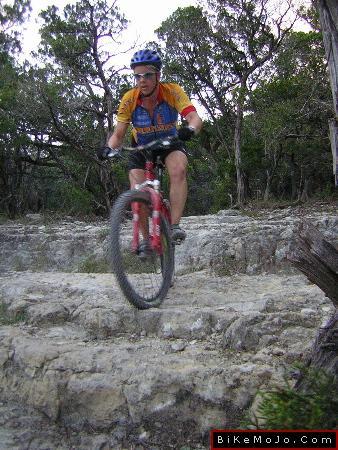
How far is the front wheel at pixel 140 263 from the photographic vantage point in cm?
293

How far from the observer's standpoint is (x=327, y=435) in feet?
5.35

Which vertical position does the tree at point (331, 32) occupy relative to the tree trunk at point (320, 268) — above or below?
above

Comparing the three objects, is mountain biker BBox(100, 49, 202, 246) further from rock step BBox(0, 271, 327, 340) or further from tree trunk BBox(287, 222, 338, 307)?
tree trunk BBox(287, 222, 338, 307)

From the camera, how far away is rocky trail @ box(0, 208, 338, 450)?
2.32 meters

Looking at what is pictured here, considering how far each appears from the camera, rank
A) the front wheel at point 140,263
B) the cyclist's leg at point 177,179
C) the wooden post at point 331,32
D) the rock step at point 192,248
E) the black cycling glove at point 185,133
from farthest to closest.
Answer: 1. the rock step at point 192,248
2. the cyclist's leg at point 177,179
3. the black cycling glove at point 185,133
4. the front wheel at point 140,263
5. the wooden post at point 331,32

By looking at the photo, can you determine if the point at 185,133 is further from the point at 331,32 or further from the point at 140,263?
the point at 331,32

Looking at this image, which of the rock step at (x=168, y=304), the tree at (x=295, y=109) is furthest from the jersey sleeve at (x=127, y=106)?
the tree at (x=295, y=109)

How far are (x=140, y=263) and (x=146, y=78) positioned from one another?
130 cm

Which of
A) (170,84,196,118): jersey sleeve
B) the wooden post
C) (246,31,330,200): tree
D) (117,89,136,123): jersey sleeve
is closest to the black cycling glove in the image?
(170,84,196,118): jersey sleeve

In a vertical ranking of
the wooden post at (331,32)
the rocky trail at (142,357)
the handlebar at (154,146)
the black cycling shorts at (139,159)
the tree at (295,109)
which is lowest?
the rocky trail at (142,357)

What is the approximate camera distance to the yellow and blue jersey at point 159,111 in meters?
3.44

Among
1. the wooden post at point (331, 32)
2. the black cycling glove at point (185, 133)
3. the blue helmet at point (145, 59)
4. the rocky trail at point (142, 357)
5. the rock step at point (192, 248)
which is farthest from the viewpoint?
the rock step at point (192, 248)

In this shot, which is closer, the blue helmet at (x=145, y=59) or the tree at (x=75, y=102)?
the blue helmet at (x=145, y=59)

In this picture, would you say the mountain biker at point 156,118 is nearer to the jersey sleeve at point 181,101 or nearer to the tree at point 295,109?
the jersey sleeve at point 181,101
